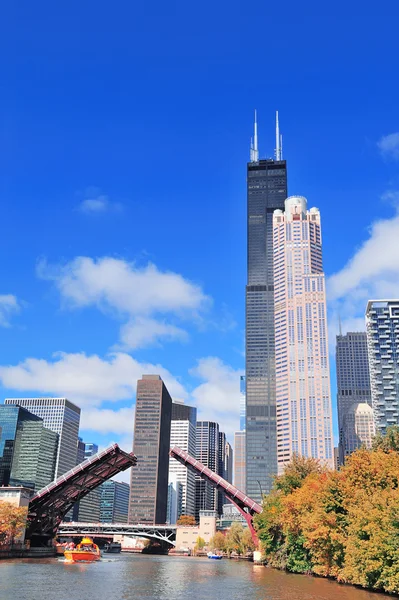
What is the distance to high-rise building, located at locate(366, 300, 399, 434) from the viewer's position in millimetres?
139750

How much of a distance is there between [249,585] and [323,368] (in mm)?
129548

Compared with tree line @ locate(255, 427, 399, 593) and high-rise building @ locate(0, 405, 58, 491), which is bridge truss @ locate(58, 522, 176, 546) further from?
tree line @ locate(255, 427, 399, 593)

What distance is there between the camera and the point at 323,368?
159 meters

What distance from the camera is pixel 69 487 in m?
56.5

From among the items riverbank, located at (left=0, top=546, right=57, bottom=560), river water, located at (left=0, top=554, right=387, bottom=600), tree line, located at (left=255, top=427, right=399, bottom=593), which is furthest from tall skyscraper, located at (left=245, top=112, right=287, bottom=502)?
river water, located at (left=0, top=554, right=387, bottom=600)

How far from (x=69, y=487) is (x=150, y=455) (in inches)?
4990

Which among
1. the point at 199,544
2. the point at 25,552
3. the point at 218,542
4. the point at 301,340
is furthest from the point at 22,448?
the point at 25,552

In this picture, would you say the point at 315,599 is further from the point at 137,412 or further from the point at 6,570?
the point at 137,412

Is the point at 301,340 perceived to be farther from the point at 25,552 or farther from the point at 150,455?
the point at 25,552

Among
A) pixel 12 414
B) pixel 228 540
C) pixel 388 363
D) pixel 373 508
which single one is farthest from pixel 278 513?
pixel 12 414

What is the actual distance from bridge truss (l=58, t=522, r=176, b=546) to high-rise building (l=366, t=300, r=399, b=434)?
5533 centimetres

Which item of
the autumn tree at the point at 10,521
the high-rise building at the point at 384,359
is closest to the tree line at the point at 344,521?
the autumn tree at the point at 10,521

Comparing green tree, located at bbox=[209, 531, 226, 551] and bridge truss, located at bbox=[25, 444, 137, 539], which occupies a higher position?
bridge truss, located at bbox=[25, 444, 137, 539]

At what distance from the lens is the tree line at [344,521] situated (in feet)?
88.5
